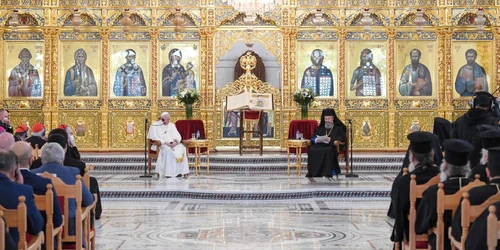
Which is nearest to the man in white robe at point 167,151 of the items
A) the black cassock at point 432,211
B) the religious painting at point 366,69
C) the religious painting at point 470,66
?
the religious painting at point 366,69

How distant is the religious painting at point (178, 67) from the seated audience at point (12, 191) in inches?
676

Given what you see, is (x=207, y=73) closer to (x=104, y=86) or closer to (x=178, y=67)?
(x=178, y=67)

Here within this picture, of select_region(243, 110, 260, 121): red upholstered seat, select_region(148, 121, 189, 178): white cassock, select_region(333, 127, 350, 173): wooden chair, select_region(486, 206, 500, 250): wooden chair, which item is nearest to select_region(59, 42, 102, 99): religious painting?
select_region(243, 110, 260, 121): red upholstered seat

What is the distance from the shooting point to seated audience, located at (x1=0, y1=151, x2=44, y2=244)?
20.3ft

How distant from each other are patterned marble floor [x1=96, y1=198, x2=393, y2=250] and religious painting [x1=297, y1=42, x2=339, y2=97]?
8263mm

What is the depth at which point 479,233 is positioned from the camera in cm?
534

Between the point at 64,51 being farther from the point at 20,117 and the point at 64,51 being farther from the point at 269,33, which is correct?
the point at 269,33

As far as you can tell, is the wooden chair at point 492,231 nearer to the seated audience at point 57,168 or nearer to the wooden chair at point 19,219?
the wooden chair at point 19,219

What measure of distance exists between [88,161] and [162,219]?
8.89m

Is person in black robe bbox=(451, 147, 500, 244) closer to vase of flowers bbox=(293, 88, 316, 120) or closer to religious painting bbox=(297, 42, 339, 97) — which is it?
vase of flowers bbox=(293, 88, 316, 120)

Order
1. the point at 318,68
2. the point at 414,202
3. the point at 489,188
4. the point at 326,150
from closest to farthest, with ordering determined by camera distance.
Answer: the point at 489,188 < the point at 414,202 < the point at 326,150 < the point at 318,68

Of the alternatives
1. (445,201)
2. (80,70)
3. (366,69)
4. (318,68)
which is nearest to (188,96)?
(80,70)

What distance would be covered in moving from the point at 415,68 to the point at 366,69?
140 centimetres

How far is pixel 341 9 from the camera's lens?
2338 cm
